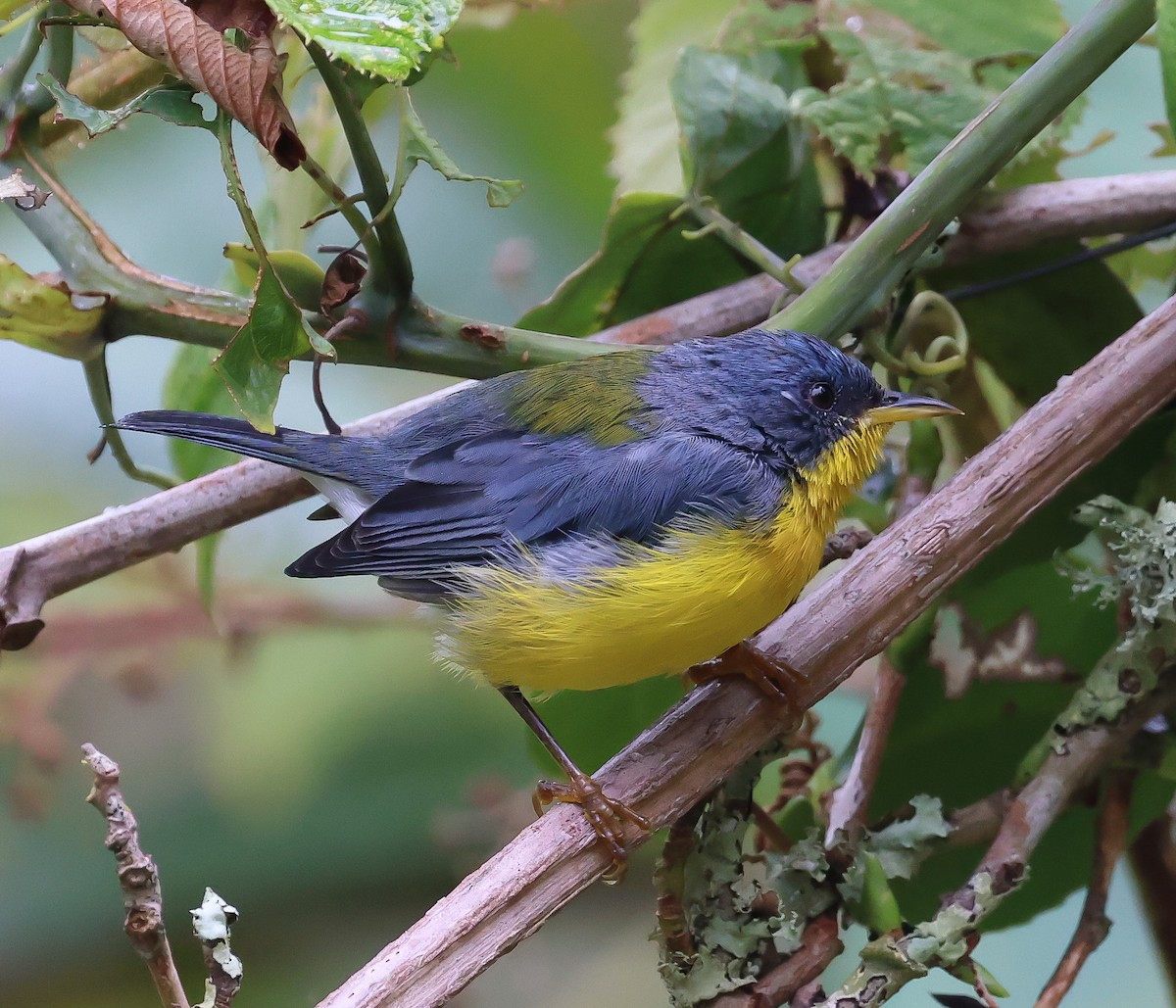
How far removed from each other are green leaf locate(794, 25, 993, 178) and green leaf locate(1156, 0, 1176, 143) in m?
0.31

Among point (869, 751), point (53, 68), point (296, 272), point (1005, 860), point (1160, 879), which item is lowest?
point (1160, 879)

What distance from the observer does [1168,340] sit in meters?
1.25

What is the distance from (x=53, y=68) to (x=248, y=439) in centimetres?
47

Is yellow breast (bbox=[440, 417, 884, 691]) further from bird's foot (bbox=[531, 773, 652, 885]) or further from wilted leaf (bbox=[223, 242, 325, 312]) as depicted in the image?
wilted leaf (bbox=[223, 242, 325, 312])

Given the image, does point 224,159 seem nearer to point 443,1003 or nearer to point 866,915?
point 443,1003

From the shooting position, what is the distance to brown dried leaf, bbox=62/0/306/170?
0.94 metres

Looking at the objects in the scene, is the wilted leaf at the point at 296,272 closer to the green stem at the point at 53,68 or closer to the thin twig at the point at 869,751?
the green stem at the point at 53,68

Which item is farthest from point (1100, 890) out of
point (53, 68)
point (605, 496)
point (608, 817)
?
point (53, 68)

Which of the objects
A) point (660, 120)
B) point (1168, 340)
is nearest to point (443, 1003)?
point (1168, 340)

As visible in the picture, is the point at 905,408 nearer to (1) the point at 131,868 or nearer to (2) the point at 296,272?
(2) the point at 296,272

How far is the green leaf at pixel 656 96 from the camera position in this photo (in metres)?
1.83

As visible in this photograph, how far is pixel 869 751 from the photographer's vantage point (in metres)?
1.44

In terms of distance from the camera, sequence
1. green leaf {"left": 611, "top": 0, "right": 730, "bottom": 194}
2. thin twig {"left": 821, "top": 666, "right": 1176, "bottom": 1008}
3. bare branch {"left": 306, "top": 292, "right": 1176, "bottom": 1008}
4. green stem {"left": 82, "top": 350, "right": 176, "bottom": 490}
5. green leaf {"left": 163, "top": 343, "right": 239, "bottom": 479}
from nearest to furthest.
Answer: thin twig {"left": 821, "top": 666, "right": 1176, "bottom": 1008} → bare branch {"left": 306, "top": 292, "right": 1176, "bottom": 1008} → green stem {"left": 82, "top": 350, "right": 176, "bottom": 490} → green leaf {"left": 163, "top": 343, "right": 239, "bottom": 479} → green leaf {"left": 611, "top": 0, "right": 730, "bottom": 194}

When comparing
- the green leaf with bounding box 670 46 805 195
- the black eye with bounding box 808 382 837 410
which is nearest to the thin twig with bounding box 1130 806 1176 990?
the black eye with bounding box 808 382 837 410
